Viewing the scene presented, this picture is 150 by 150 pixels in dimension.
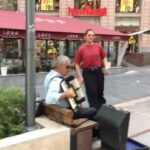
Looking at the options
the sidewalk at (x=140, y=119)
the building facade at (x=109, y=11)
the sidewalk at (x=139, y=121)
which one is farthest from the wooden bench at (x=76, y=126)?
the building facade at (x=109, y=11)

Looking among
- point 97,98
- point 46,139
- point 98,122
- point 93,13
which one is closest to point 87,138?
point 98,122

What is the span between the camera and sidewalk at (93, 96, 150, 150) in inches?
239

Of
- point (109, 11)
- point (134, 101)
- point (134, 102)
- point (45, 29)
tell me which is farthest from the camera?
point (109, 11)

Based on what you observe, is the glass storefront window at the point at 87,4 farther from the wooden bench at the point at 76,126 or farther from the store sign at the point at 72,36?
the wooden bench at the point at 76,126

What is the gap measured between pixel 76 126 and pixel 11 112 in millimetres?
833

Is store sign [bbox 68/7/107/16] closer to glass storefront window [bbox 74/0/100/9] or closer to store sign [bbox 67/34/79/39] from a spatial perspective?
glass storefront window [bbox 74/0/100/9]

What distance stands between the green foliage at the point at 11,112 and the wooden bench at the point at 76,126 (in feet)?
1.39

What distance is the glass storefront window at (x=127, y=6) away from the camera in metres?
30.1

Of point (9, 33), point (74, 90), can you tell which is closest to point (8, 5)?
point (9, 33)

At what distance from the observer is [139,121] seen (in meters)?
7.20

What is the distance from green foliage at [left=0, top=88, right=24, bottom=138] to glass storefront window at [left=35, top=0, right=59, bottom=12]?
2413cm

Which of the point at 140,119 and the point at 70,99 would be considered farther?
the point at 140,119

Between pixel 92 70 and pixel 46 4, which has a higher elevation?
pixel 46 4

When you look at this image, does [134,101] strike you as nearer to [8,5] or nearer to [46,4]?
[46,4]
